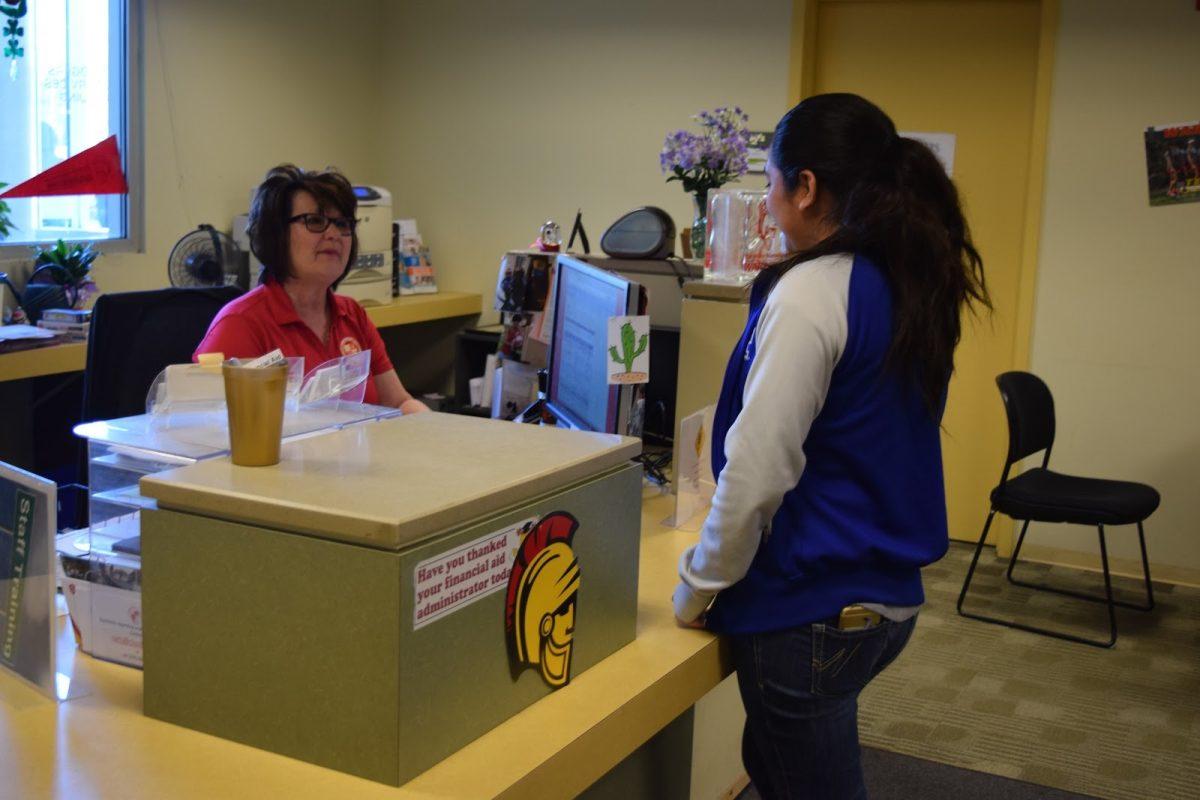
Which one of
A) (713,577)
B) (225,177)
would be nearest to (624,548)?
(713,577)

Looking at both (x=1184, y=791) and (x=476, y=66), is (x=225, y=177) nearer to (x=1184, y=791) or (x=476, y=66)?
(x=476, y=66)

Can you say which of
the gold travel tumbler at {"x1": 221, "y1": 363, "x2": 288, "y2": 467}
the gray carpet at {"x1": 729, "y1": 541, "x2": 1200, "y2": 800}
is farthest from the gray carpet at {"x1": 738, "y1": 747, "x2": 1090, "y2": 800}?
the gold travel tumbler at {"x1": 221, "y1": 363, "x2": 288, "y2": 467}

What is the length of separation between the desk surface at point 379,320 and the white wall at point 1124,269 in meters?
2.52

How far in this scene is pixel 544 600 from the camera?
1342 millimetres

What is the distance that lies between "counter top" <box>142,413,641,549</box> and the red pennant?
2.86m

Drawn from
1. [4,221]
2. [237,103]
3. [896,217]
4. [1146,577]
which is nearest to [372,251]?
[237,103]

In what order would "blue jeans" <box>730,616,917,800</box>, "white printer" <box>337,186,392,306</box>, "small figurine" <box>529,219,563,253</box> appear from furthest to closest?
"white printer" <box>337,186,392,306</box> → "small figurine" <box>529,219,563,253</box> → "blue jeans" <box>730,616,917,800</box>

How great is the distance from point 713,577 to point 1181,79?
12.3 feet

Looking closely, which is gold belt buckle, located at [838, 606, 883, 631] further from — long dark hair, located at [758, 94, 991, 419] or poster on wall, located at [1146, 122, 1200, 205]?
poster on wall, located at [1146, 122, 1200, 205]

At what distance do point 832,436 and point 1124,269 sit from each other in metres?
3.53

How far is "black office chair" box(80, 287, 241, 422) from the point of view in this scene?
107 inches

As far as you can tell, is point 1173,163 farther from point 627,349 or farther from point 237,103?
point 237,103

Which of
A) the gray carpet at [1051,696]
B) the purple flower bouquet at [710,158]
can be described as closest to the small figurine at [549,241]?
the purple flower bouquet at [710,158]

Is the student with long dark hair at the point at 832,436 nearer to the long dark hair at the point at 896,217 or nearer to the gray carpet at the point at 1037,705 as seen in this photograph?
the long dark hair at the point at 896,217
